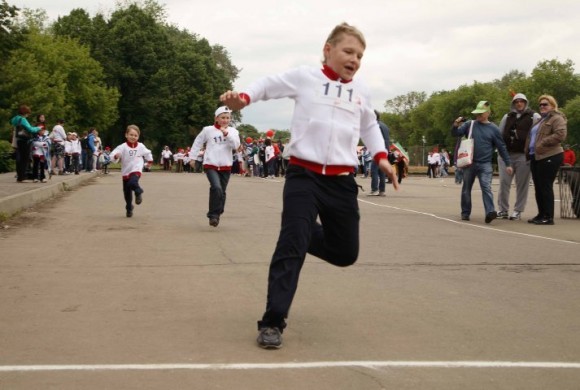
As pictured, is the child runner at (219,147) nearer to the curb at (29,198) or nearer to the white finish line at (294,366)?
the curb at (29,198)

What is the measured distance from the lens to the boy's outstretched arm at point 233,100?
18.6ft

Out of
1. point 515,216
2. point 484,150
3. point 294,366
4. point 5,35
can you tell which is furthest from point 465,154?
point 5,35

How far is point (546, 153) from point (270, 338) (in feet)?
35.2

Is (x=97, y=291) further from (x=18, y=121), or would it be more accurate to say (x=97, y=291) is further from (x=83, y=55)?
(x=83, y=55)

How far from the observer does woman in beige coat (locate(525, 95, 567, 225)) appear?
15.1 m

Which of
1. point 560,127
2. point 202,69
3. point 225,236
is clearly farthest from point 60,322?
point 202,69

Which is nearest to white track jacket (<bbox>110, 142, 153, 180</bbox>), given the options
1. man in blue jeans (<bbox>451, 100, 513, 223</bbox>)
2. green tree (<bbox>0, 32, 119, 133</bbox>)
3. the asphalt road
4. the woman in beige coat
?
the asphalt road

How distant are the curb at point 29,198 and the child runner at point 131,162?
1.86 m

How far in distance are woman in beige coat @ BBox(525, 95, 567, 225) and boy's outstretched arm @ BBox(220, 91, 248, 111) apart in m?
10.3

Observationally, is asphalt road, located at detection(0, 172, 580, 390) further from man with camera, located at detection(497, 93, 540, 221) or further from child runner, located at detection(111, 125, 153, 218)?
man with camera, located at detection(497, 93, 540, 221)

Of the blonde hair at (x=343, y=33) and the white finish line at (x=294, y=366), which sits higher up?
the blonde hair at (x=343, y=33)

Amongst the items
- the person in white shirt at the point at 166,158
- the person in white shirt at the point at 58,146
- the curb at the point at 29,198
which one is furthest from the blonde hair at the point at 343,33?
the person in white shirt at the point at 166,158

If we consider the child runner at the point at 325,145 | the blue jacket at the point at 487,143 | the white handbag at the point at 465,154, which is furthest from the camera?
the blue jacket at the point at 487,143

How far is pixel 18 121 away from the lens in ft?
75.0
